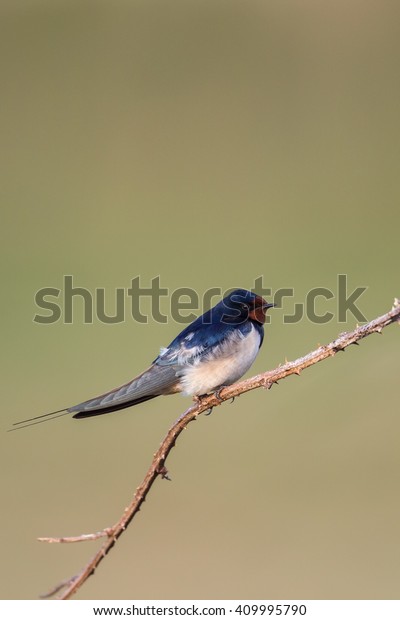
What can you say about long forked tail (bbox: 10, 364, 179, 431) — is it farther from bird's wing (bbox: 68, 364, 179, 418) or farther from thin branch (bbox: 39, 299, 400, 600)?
thin branch (bbox: 39, 299, 400, 600)

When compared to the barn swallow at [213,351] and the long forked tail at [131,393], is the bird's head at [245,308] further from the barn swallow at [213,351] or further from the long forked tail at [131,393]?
the long forked tail at [131,393]

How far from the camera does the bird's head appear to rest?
2.29 m

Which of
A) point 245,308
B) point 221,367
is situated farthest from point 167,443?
point 245,308

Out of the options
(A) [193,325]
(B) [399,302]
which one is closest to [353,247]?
(A) [193,325]

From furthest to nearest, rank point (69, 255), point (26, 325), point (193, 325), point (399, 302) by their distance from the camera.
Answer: point (69, 255), point (26, 325), point (193, 325), point (399, 302)

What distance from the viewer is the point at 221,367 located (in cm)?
221

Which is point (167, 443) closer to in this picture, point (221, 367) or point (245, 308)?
point (221, 367)

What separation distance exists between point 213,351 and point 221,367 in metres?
0.05

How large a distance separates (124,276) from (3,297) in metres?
0.78

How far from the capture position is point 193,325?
2.37 meters

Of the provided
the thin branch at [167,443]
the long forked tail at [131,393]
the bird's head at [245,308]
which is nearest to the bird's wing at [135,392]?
the long forked tail at [131,393]

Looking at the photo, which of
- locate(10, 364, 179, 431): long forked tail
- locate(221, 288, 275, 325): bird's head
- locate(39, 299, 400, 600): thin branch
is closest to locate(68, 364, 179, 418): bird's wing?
locate(10, 364, 179, 431): long forked tail

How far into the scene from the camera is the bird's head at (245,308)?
7.53 feet

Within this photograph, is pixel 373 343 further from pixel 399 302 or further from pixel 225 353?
pixel 399 302
